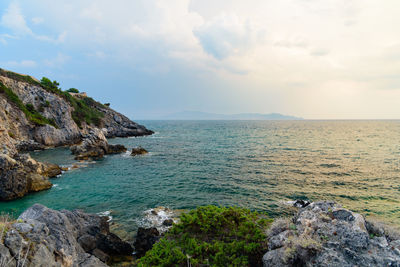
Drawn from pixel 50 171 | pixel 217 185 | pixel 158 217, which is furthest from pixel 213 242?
pixel 50 171

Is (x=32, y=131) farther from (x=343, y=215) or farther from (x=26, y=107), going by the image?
(x=343, y=215)

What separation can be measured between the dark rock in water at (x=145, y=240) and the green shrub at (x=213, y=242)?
2841 millimetres

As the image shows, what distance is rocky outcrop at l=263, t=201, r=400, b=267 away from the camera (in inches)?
269

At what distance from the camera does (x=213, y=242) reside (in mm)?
10688

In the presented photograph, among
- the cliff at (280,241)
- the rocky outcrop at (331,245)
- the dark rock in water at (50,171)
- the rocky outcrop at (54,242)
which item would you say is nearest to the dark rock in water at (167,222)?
the cliff at (280,241)

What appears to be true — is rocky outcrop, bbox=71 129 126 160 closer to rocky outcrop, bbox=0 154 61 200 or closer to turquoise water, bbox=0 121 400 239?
turquoise water, bbox=0 121 400 239

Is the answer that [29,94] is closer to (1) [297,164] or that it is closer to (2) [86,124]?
(2) [86,124]

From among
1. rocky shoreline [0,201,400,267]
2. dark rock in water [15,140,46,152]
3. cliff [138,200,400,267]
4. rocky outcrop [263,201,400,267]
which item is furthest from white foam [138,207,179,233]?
dark rock in water [15,140,46,152]

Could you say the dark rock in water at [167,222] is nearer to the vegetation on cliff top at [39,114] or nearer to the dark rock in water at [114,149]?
the dark rock in water at [114,149]

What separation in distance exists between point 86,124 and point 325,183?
80.9 m

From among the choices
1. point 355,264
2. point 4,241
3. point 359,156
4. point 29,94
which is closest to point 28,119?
point 29,94

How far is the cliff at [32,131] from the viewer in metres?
23.3

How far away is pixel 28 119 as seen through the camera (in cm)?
5425

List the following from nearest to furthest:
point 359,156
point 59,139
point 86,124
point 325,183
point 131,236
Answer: point 131,236
point 325,183
point 359,156
point 59,139
point 86,124
